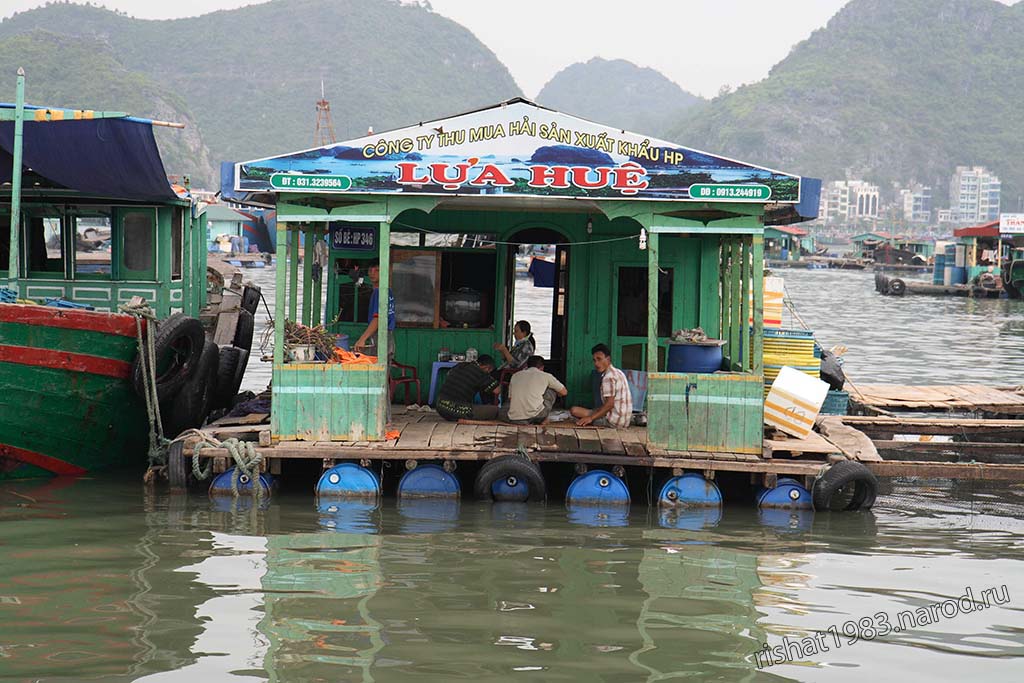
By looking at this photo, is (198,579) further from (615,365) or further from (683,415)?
(615,365)

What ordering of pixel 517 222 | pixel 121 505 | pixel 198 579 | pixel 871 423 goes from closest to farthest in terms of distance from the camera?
pixel 198 579 → pixel 121 505 → pixel 517 222 → pixel 871 423

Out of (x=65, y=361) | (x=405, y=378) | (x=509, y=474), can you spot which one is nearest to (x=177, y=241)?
Answer: (x=65, y=361)

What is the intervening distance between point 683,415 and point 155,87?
136 m

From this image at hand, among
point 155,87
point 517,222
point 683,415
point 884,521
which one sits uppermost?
point 155,87

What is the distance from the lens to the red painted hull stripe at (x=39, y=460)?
40.5ft

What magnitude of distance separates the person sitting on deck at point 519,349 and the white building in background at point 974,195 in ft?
563

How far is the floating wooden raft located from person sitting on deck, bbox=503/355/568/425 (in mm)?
5930

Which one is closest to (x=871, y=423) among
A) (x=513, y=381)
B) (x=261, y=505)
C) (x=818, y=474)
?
(x=818, y=474)

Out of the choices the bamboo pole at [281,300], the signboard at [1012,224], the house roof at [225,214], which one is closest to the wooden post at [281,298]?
the bamboo pole at [281,300]

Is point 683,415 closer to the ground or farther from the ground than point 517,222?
closer to the ground

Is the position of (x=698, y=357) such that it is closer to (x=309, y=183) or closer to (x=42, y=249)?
(x=309, y=183)

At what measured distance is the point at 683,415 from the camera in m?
11.7

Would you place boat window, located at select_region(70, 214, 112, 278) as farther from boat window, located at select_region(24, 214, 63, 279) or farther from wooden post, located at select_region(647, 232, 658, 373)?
wooden post, located at select_region(647, 232, 658, 373)

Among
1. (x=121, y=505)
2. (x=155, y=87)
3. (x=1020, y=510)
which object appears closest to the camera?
(x=121, y=505)
